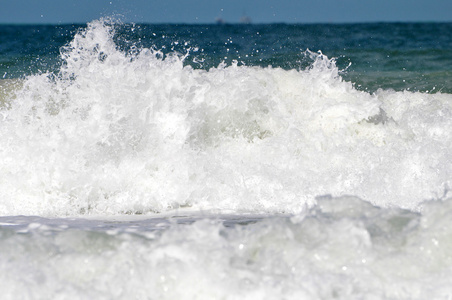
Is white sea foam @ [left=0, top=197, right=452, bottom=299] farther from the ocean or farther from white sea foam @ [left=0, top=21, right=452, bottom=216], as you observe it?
white sea foam @ [left=0, top=21, right=452, bottom=216]

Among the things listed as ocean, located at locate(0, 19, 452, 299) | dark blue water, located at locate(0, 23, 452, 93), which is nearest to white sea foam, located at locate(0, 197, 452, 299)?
ocean, located at locate(0, 19, 452, 299)

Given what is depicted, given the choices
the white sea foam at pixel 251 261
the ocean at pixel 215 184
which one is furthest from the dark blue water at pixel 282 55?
the white sea foam at pixel 251 261

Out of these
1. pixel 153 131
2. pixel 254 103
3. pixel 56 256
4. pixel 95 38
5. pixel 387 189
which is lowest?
pixel 56 256

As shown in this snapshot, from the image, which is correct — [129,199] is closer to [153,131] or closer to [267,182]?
[153,131]

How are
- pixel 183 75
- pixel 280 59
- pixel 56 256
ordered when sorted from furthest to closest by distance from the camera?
1. pixel 280 59
2. pixel 183 75
3. pixel 56 256

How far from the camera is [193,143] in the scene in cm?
445

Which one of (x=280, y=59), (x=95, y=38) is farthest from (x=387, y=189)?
Answer: (x=280, y=59)

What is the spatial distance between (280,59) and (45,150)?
761 cm

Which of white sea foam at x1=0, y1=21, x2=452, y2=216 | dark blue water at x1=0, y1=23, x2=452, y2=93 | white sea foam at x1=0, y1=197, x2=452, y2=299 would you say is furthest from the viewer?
dark blue water at x1=0, y1=23, x2=452, y2=93

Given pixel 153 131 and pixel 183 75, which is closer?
pixel 153 131

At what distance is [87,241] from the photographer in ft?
7.76

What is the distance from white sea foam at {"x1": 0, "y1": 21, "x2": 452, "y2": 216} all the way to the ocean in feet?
0.04

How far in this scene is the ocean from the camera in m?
2.09

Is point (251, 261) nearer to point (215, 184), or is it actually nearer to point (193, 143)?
point (215, 184)
